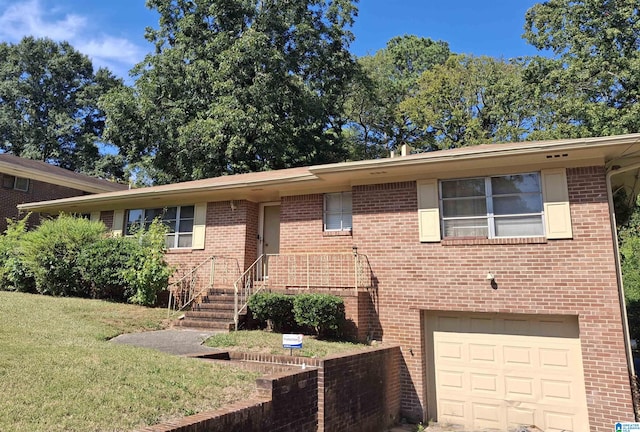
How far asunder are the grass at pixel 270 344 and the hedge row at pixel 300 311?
349mm

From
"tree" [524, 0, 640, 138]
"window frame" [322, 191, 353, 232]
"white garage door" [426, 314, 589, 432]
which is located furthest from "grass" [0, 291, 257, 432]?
"tree" [524, 0, 640, 138]

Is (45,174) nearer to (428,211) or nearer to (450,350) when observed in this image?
(428,211)

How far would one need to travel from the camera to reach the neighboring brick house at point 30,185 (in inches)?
727

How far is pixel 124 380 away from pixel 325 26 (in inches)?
937

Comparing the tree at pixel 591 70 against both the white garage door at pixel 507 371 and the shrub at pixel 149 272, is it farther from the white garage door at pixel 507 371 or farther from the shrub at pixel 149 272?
the shrub at pixel 149 272

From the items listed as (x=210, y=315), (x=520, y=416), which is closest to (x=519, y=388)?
(x=520, y=416)

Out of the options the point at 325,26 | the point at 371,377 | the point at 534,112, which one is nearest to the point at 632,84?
the point at 534,112

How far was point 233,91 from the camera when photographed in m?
20.8

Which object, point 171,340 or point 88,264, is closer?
point 171,340

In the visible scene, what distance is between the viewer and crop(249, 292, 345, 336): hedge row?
8.66 metres

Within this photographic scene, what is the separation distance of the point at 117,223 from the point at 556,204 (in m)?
12.5

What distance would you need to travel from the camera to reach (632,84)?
1920 cm

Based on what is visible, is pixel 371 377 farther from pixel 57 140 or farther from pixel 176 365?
pixel 57 140

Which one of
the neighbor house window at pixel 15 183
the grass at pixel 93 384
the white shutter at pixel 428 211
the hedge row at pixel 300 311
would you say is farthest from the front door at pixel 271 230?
the neighbor house window at pixel 15 183
